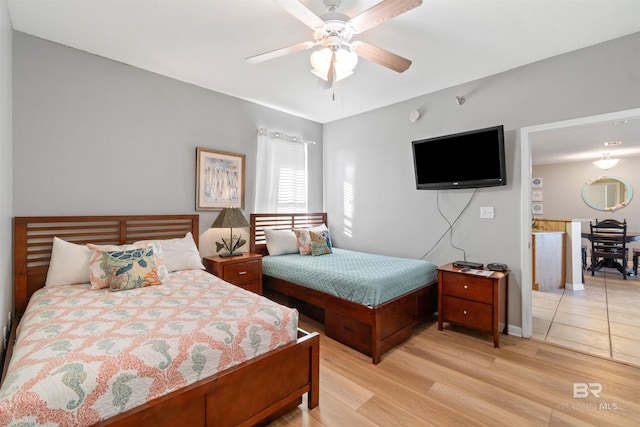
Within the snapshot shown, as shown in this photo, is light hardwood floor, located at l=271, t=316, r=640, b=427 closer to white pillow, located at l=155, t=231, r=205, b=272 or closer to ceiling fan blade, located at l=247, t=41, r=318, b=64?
white pillow, located at l=155, t=231, r=205, b=272

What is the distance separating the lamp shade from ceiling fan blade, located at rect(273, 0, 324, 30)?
2184mm

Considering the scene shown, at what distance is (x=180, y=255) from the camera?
9.53 feet

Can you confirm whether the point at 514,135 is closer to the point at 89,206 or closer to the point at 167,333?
the point at 167,333

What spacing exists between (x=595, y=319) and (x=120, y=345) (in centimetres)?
450

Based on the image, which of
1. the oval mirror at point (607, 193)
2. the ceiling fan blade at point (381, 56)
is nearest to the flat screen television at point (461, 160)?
the ceiling fan blade at point (381, 56)

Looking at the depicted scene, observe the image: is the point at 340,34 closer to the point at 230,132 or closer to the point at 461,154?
the point at 461,154

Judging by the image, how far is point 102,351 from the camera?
1328mm

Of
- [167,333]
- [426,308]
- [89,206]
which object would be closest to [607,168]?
[426,308]

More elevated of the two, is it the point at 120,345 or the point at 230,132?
the point at 230,132

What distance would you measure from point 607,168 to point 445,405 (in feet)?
25.6

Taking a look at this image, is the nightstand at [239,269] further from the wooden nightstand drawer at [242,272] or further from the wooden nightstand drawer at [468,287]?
the wooden nightstand drawer at [468,287]

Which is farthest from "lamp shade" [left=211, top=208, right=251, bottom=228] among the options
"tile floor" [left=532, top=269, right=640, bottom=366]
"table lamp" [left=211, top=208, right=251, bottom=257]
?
"tile floor" [left=532, top=269, right=640, bottom=366]

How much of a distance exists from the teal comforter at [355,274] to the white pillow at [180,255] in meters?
0.86

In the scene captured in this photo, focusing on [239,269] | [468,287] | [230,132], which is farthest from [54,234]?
[468,287]
